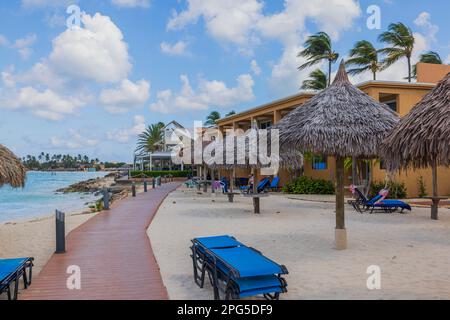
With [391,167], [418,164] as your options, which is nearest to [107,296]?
[391,167]

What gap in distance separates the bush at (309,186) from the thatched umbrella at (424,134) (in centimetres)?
1519

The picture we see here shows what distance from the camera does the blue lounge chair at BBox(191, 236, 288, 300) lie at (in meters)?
4.86

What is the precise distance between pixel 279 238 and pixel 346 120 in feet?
10.6

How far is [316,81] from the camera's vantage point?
38.3m

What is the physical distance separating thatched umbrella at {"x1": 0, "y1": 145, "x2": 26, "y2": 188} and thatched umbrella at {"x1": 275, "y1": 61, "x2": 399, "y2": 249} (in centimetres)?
551

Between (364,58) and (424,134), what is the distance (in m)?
32.0

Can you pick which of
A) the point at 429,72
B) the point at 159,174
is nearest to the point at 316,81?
Result: the point at 429,72

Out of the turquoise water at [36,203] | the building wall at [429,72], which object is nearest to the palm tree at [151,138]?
the turquoise water at [36,203]

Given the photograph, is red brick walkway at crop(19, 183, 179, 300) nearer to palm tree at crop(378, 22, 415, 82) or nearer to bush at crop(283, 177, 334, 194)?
bush at crop(283, 177, 334, 194)

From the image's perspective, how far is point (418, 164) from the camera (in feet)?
27.9

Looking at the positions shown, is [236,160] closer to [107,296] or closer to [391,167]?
[391,167]

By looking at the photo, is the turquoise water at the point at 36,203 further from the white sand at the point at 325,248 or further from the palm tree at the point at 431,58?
the palm tree at the point at 431,58

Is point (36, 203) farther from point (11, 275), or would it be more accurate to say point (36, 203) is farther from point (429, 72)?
point (11, 275)

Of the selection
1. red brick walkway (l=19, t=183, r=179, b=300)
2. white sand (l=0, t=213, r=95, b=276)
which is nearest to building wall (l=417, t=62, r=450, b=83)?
red brick walkway (l=19, t=183, r=179, b=300)
